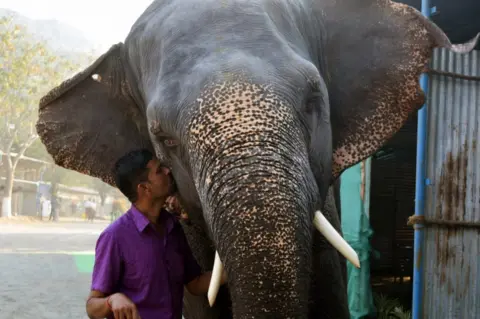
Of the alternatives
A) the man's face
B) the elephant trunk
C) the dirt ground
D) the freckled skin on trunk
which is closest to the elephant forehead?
the freckled skin on trunk

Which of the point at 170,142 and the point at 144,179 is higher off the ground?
the point at 170,142

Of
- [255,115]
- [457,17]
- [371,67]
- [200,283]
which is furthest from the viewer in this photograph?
[457,17]

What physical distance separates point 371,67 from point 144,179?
4.46 feet

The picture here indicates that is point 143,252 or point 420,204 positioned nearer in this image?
point 143,252

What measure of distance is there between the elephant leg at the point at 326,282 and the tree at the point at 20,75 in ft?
94.4

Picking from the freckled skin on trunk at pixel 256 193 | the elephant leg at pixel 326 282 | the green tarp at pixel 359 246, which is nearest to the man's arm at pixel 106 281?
the freckled skin on trunk at pixel 256 193

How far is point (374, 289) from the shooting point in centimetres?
882

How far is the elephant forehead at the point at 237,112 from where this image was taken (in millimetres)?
2410

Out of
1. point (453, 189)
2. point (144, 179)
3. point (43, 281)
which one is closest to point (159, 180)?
point (144, 179)

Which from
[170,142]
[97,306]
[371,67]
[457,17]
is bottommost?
[97,306]

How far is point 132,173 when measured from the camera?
3.15 meters

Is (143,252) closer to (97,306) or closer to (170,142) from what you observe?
(97,306)

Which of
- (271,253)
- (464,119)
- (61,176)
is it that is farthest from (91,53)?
(271,253)

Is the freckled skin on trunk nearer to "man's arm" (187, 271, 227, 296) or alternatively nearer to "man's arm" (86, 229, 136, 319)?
"man's arm" (86, 229, 136, 319)
